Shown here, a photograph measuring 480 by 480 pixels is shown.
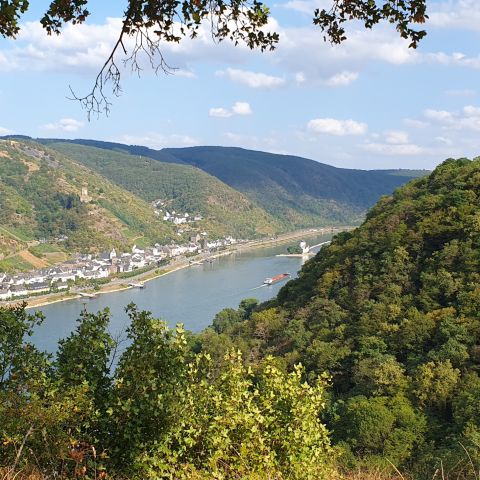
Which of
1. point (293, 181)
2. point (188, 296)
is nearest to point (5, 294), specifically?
point (188, 296)

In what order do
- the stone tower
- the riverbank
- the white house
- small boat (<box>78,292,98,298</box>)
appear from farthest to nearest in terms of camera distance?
the stone tower < small boat (<box>78,292,98,298</box>) < the riverbank < the white house

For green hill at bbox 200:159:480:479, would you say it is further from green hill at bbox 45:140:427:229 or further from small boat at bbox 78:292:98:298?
green hill at bbox 45:140:427:229

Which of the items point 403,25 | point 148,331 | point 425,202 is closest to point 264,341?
point 425,202

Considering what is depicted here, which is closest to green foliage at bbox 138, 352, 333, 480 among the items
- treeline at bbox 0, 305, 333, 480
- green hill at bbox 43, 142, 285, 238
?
treeline at bbox 0, 305, 333, 480

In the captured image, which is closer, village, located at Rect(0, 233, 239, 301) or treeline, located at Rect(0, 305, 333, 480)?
treeline, located at Rect(0, 305, 333, 480)

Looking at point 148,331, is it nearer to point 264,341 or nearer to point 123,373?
point 123,373

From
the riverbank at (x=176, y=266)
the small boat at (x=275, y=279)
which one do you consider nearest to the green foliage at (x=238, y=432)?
the riverbank at (x=176, y=266)

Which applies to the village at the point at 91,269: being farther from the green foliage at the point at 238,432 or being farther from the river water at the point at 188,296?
the green foliage at the point at 238,432

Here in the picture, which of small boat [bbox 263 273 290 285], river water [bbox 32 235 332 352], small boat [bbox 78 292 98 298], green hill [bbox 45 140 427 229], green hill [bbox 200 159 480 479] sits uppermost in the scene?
green hill [bbox 45 140 427 229]
